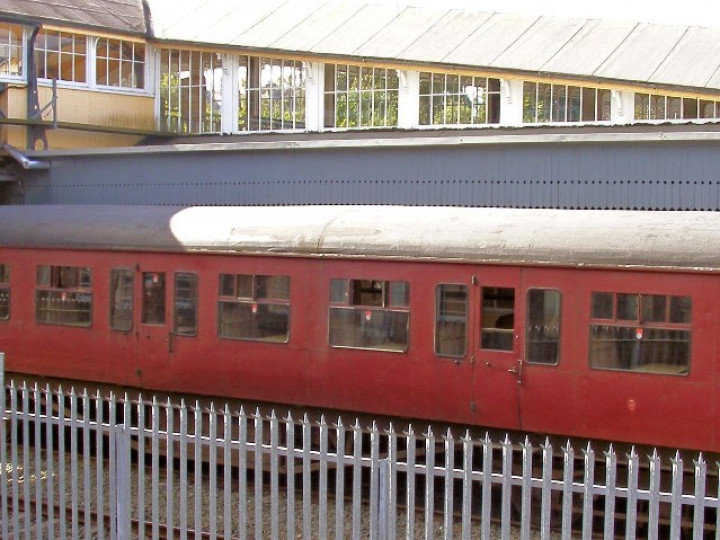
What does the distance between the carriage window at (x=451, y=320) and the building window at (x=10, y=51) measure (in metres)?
12.5

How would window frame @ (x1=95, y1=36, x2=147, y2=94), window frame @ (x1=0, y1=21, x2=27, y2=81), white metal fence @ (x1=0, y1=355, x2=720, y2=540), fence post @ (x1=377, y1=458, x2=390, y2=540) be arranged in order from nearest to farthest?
white metal fence @ (x1=0, y1=355, x2=720, y2=540)
fence post @ (x1=377, y1=458, x2=390, y2=540)
window frame @ (x1=0, y1=21, x2=27, y2=81)
window frame @ (x1=95, y1=36, x2=147, y2=94)

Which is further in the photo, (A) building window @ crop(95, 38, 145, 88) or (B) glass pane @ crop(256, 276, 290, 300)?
(A) building window @ crop(95, 38, 145, 88)

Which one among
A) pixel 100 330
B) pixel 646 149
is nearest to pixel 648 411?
pixel 646 149

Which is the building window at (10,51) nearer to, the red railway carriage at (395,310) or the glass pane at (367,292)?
the red railway carriage at (395,310)

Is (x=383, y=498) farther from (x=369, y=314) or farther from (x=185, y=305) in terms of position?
(x=185, y=305)

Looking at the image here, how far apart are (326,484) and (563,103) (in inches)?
470

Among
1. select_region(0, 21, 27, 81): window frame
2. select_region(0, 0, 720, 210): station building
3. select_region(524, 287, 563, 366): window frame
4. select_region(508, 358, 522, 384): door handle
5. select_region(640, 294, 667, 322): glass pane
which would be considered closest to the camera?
select_region(640, 294, 667, 322): glass pane

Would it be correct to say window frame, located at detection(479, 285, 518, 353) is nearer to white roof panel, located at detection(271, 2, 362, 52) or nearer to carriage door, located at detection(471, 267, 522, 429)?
carriage door, located at detection(471, 267, 522, 429)

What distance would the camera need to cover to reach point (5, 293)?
1423 cm

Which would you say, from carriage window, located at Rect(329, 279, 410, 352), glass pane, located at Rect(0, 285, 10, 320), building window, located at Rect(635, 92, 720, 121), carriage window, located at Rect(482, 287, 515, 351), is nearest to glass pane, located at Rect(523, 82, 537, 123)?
building window, located at Rect(635, 92, 720, 121)

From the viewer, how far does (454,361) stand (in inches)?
424

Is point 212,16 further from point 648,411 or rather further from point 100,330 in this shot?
point 648,411

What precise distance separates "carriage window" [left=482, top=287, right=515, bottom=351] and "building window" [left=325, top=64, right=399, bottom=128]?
989 centimetres

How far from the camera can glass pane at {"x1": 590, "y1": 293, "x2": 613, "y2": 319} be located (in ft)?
32.8
